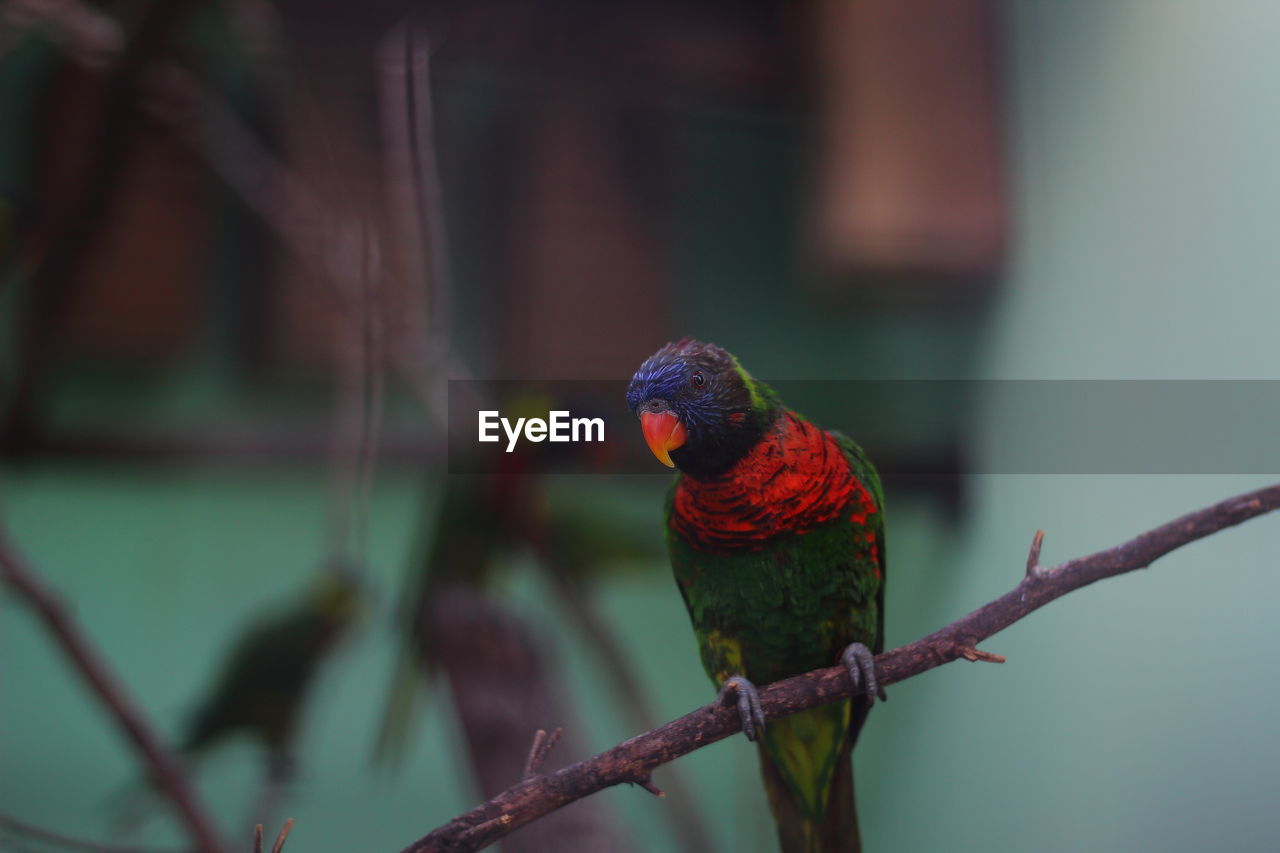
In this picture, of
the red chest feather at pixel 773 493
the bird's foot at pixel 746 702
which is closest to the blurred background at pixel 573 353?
the red chest feather at pixel 773 493

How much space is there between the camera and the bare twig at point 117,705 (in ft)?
3.91

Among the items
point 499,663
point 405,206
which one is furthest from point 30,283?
point 499,663

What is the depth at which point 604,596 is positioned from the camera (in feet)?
4.14

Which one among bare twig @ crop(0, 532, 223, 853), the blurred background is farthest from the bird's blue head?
bare twig @ crop(0, 532, 223, 853)

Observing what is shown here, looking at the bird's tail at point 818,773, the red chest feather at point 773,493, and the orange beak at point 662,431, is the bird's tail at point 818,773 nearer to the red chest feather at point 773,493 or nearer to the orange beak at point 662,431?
the red chest feather at point 773,493

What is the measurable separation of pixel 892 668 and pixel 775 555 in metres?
0.15

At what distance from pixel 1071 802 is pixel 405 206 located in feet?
4.34

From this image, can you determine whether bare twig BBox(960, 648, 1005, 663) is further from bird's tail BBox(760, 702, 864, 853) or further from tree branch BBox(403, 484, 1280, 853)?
bird's tail BBox(760, 702, 864, 853)

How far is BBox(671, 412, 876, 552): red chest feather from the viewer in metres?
0.81

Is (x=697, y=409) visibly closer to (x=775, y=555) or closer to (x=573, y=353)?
(x=775, y=555)

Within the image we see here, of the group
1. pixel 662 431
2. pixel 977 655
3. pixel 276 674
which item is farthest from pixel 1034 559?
pixel 276 674

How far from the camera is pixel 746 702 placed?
2.55 feet

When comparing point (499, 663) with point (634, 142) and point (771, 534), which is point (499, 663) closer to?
point (771, 534)

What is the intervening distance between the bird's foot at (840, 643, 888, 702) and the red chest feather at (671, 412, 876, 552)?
12 cm
